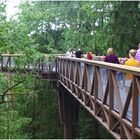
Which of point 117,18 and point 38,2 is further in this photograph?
point 38,2

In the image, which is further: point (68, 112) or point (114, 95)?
point (68, 112)

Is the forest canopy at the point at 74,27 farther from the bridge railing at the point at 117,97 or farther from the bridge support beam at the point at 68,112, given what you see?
the bridge support beam at the point at 68,112

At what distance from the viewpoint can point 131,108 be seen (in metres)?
6.87

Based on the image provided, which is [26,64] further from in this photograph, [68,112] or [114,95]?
[68,112]

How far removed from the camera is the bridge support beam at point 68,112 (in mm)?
21950

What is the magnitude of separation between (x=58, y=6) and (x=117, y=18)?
14528mm

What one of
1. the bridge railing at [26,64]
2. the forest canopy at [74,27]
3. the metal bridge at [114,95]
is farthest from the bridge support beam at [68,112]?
the metal bridge at [114,95]

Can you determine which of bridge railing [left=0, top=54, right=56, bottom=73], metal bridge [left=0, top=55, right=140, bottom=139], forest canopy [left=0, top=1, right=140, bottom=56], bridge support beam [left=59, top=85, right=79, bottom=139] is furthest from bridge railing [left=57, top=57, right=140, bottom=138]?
bridge support beam [left=59, top=85, right=79, bottom=139]

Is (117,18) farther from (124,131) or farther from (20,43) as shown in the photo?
(124,131)

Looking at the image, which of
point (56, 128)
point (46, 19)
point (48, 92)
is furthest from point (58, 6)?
point (56, 128)

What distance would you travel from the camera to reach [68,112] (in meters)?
22.4

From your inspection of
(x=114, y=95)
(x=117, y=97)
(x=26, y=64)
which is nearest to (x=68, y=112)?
(x=26, y=64)

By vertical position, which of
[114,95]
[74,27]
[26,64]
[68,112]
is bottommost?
[68,112]

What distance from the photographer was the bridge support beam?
22.0 m
